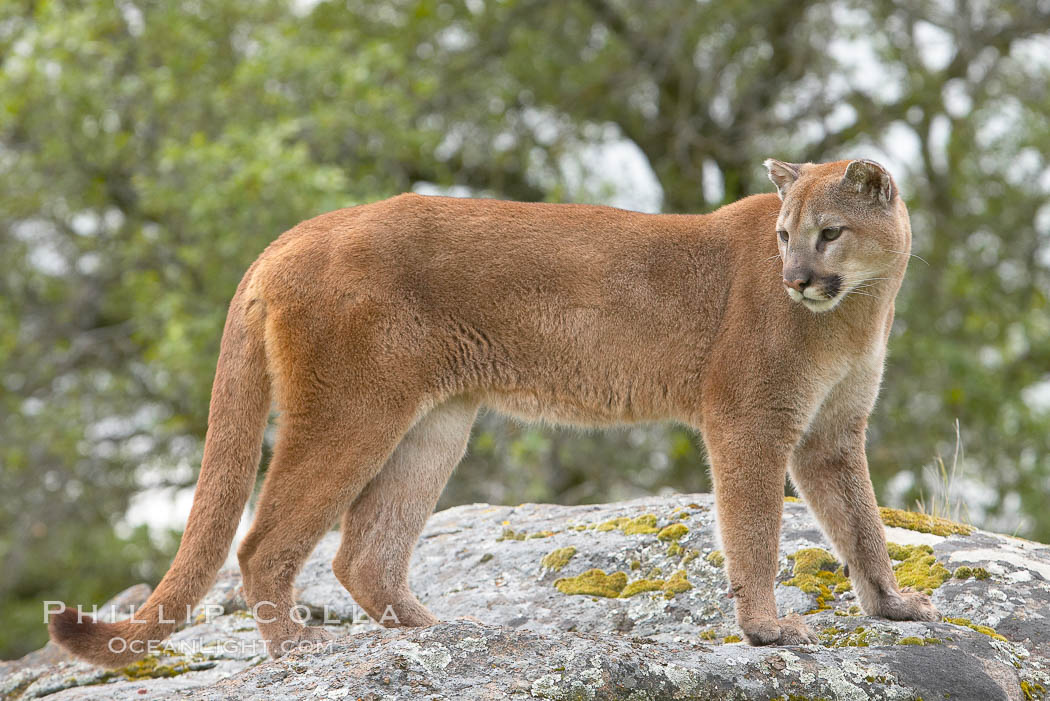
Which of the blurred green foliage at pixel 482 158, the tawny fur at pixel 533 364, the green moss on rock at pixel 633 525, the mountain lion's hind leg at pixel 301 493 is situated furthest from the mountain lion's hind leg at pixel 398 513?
the blurred green foliage at pixel 482 158

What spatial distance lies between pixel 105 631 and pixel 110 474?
10481mm

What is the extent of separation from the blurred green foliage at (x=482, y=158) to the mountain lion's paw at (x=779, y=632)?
7.26 metres

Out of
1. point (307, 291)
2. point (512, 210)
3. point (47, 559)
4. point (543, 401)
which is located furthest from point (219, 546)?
point (47, 559)

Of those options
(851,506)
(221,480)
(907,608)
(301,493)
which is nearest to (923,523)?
(851,506)

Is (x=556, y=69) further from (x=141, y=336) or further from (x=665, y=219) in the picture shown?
(x=665, y=219)

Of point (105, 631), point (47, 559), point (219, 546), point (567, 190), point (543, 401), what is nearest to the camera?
point (105, 631)

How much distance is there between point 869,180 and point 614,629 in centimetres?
236

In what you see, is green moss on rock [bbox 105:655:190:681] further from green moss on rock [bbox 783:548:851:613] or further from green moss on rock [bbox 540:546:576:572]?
green moss on rock [bbox 783:548:851:613]

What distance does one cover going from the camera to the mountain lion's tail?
4.98 meters

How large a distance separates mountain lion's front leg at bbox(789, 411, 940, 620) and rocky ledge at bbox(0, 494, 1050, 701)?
167 millimetres

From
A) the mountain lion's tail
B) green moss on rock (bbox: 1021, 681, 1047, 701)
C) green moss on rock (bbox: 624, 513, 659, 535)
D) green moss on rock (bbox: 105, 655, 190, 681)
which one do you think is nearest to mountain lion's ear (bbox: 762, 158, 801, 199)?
green moss on rock (bbox: 624, 513, 659, 535)

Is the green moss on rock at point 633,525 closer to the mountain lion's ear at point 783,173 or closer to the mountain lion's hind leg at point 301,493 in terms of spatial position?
the mountain lion's hind leg at point 301,493

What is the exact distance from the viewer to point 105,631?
191 inches

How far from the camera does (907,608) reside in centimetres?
509
